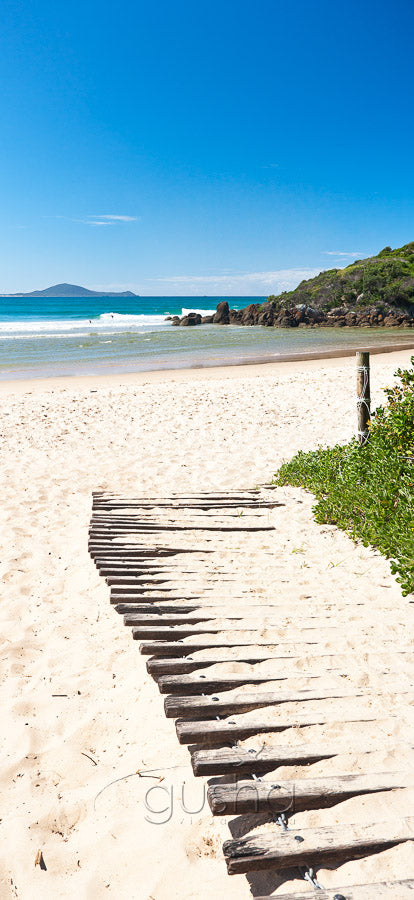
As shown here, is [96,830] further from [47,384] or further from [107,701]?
[47,384]

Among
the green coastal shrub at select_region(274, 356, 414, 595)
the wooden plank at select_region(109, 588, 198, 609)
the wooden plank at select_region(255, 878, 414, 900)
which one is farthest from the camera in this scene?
the green coastal shrub at select_region(274, 356, 414, 595)

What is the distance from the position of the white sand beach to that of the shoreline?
341 inches

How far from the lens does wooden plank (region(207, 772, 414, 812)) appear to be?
2.31m

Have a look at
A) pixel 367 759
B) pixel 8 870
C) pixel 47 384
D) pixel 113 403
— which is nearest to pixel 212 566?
pixel 367 759

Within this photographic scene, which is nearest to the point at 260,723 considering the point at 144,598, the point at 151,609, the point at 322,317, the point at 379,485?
the point at 151,609

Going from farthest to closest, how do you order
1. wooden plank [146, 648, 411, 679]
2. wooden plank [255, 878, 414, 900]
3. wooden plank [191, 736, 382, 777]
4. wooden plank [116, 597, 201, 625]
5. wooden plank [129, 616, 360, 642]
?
wooden plank [116, 597, 201, 625], wooden plank [129, 616, 360, 642], wooden plank [146, 648, 411, 679], wooden plank [191, 736, 382, 777], wooden plank [255, 878, 414, 900]

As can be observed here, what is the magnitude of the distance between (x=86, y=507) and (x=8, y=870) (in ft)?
15.4

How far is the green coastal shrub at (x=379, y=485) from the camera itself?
15.6 ft

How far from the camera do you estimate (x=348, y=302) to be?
5009 centimetres

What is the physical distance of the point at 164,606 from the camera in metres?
4.09

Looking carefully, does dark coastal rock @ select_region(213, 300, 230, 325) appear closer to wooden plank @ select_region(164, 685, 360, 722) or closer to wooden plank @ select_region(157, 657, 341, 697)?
wooden plank @ select_region(157, 657, 341, 697)

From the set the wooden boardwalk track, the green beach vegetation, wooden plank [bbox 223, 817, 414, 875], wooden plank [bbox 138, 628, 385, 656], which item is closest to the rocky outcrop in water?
the green beach vegetation

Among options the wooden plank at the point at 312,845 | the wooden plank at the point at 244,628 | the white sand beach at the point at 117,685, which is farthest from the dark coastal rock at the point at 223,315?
the wooden plank at the point at 312,845

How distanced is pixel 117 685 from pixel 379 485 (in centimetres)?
312
